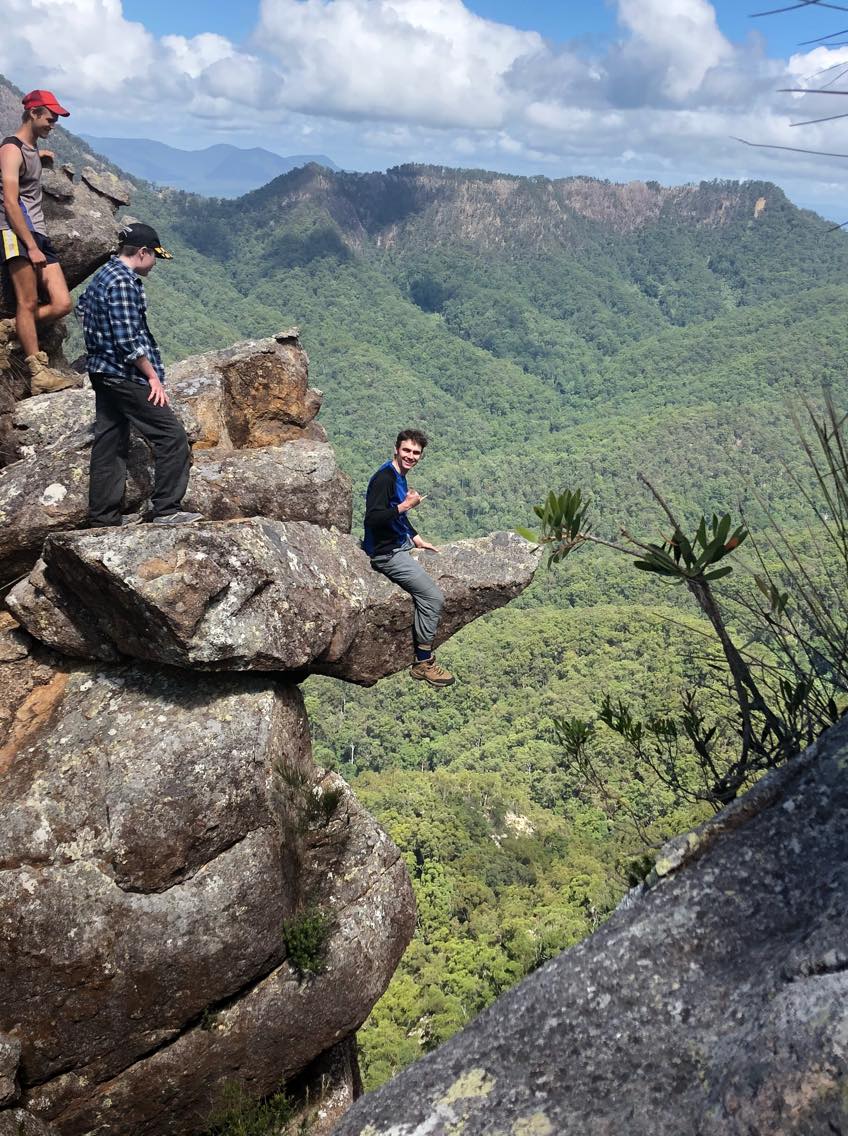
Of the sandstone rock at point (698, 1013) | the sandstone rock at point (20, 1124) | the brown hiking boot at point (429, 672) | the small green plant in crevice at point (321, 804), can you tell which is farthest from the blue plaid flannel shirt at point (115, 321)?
the sandstone rock at point (698, 1013)

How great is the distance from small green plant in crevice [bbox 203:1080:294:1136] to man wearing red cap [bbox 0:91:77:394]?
8517 millimetres

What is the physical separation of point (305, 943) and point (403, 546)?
15.5 feet

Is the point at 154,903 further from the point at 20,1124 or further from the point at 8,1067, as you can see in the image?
the point at 20,1124

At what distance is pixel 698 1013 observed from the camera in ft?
8.55

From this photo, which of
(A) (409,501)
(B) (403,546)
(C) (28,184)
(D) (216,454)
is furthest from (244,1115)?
(C) (28,184)

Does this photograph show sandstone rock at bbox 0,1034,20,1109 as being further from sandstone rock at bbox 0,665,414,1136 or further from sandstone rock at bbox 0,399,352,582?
sandstone rock at bbox 0,399,352,582

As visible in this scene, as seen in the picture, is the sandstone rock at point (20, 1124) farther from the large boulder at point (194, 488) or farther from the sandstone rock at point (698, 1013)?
the sandstone rock at point (698, 1013)

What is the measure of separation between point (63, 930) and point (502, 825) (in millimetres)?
54125

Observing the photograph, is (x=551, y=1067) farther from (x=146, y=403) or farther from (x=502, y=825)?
(x=502, y=825)

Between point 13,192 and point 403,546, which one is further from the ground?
point 13,192

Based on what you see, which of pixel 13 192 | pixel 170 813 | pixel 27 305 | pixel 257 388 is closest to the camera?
pixel 170 813

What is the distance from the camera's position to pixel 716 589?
473 centimetres

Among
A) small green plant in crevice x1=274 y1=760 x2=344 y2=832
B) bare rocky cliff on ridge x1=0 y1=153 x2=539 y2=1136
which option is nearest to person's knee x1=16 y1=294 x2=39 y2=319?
bare rocky cliff on ridge x1=0 y1=153 x2=539 y2=1136

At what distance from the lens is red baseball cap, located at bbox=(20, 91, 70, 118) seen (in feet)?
31.4
